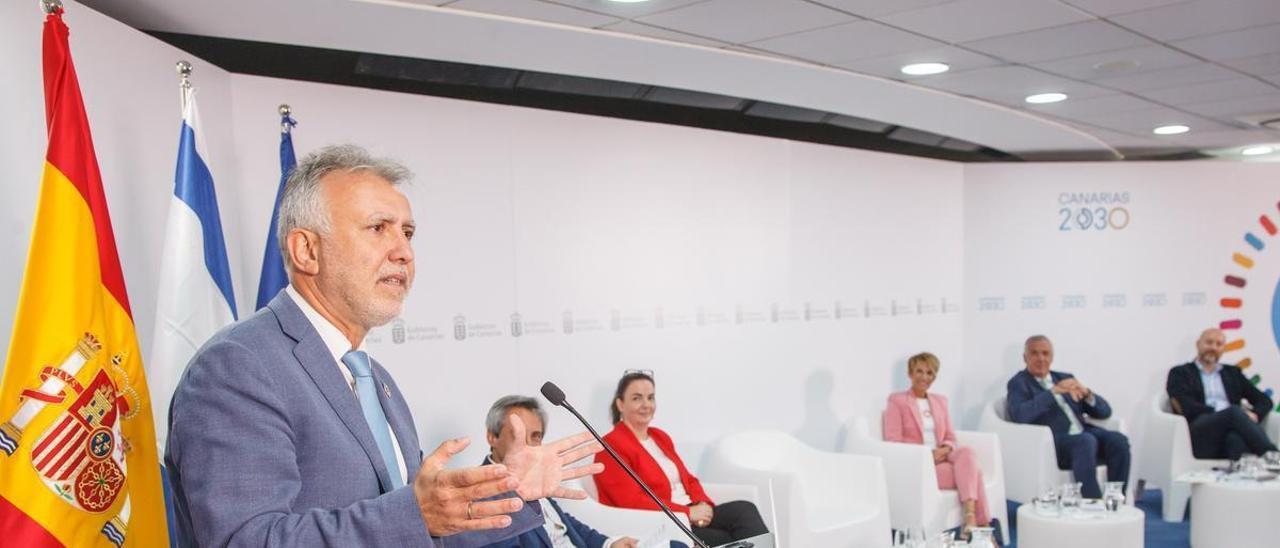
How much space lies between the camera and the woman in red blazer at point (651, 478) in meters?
4.82

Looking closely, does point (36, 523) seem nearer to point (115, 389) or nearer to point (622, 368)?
point (115, 389)

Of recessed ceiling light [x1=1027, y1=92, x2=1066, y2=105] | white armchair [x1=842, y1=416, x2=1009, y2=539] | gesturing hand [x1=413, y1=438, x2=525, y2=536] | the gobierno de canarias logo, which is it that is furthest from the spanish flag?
the gobierno de canarias logo

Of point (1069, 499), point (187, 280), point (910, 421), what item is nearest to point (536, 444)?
point (187, 280)

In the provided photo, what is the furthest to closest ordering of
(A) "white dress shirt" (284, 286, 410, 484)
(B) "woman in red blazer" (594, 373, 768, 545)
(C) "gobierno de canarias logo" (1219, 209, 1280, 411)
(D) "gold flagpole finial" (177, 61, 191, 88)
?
(C) "gobierno de canarias logo" (1219, 209, 1280, 411)
(B) "woman in red blazer" (594, 373, 768, 545)
(D) "gold flagpole finial" (177, 61, 191, 88)
(A) "white dress shirt" (284, 286, 410, 484)

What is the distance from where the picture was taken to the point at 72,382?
94.7 inches

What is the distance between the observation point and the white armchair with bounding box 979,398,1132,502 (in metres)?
6.79

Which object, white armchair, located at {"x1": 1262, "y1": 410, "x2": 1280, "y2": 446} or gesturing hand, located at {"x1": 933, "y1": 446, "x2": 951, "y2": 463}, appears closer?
gesturing hand, located at {"x1": 933, "y1": 446, "x2": 951, "y2": 463}

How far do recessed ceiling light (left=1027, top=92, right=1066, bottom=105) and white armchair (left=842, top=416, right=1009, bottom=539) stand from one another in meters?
2.21

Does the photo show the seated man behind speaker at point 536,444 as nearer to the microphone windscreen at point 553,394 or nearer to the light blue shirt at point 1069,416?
the microphone windscreen at point 553,394

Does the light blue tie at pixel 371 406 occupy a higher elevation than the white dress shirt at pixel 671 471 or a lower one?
higher

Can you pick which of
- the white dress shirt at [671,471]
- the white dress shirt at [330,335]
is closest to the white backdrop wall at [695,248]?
the white dress shirt at [671,471]

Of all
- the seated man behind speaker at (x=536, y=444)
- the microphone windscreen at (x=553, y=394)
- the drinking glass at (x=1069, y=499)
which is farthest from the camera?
the drinking glass at (x=1069, y=499)

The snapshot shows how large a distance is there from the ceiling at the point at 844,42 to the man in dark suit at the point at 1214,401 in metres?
2.09

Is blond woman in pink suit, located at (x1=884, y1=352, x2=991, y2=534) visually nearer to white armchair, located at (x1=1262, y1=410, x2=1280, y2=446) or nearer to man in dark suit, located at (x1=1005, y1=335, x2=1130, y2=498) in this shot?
man in dark suit, located at (x1=1005, y1=335, x2=1130, y2=498)
